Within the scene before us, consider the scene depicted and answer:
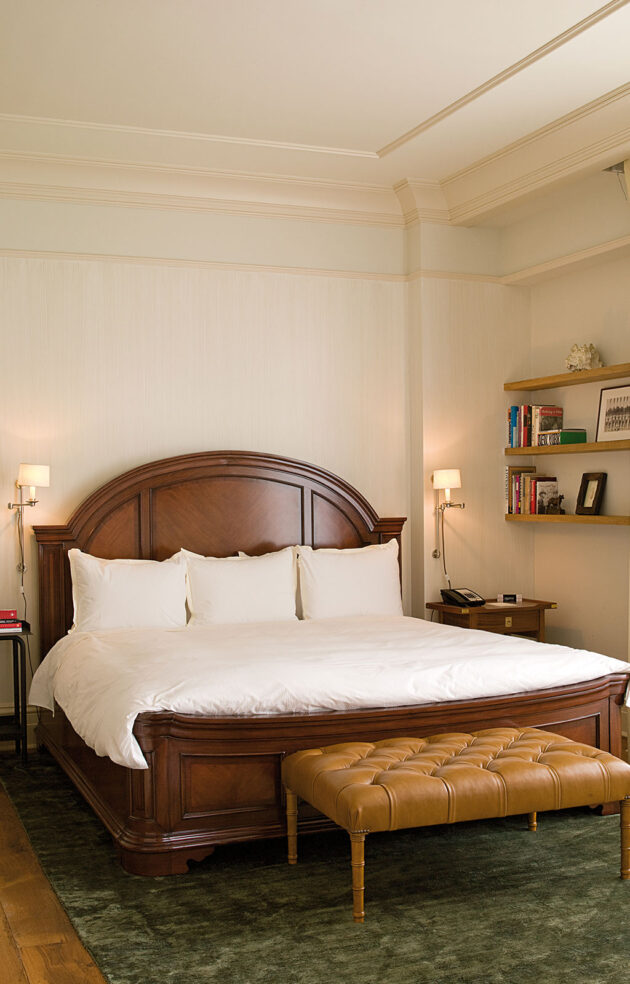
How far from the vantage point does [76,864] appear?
3318 mm

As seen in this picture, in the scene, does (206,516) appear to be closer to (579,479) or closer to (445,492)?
(445,492)

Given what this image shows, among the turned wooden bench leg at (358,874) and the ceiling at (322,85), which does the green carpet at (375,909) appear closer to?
the turned wooden bench leg at (358,874)

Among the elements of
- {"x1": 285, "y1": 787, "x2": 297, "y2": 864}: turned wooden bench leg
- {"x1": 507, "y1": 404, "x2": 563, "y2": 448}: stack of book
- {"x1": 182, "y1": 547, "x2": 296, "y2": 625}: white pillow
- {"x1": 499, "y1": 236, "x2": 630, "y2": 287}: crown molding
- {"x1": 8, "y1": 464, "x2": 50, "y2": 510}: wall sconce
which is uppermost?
{"x1": 499, "y1": 236, "x2": 630, "y2": 287}: crown molding

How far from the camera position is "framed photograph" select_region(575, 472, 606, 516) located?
5.28 m

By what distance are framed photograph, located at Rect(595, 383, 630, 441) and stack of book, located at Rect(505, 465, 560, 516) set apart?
472mm

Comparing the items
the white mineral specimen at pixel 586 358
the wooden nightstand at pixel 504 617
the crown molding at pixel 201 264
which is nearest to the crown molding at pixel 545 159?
the crown molding at pixel 201 264

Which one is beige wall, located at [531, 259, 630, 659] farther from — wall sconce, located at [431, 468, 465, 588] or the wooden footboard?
the wooden footboard

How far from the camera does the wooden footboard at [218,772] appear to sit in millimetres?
3205

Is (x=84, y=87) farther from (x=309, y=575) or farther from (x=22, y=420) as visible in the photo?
(x=309, y=575)

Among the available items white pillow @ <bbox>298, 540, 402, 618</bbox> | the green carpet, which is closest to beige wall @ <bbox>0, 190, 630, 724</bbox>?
white pillow @ <bbox>298, 540, 402, 618</bbox>

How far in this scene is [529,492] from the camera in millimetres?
5723

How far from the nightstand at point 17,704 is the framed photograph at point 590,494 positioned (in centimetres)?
301

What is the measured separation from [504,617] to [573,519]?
654mm

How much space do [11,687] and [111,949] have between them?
2.51 meters
